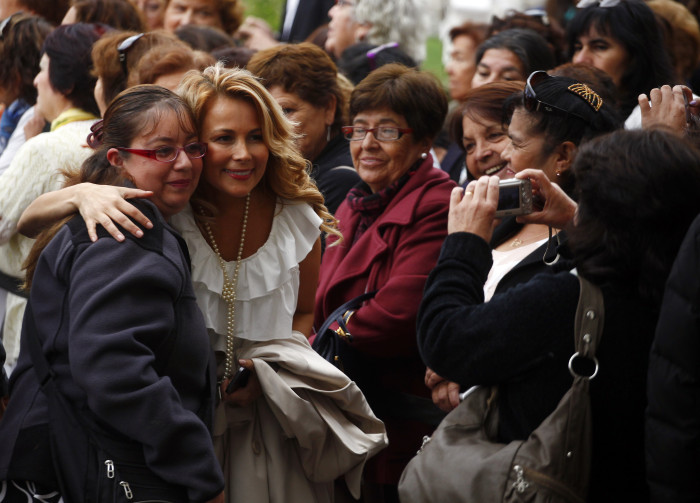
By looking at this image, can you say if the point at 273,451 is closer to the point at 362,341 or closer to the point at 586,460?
the point at 362,341

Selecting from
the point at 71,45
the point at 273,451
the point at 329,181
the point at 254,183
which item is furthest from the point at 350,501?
the point at 71,45

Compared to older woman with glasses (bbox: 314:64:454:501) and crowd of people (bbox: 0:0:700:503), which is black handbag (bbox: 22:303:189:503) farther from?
older woman with glasses (bbox: 314:64:454:501)

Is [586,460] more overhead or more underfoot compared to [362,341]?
more overhead

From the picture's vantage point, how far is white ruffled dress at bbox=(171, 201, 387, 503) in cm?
336

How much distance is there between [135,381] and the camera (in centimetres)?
262

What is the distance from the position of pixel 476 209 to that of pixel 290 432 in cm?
109

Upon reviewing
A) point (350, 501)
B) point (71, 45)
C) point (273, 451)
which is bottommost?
point (350, 501)

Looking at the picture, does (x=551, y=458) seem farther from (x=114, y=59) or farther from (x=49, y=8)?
(x=49, y=8)

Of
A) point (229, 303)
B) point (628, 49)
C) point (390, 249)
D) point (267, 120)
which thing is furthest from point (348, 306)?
point (628, 49)

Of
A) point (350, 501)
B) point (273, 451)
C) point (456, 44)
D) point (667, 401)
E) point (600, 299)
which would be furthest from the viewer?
point (456, 44)

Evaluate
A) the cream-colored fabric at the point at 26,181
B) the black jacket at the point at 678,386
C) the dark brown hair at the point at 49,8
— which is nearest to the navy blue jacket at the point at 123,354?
the black jacket at the point at 678,386

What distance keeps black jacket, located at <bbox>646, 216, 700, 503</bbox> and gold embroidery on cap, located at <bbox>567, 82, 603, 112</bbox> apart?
1.27 metres

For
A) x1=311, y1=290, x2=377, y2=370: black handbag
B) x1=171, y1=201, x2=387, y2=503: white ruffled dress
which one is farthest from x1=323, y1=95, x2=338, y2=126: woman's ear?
x1=171, y1=201, x2=387, y2=503: white ruffled dress

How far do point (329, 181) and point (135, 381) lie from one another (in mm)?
2542
